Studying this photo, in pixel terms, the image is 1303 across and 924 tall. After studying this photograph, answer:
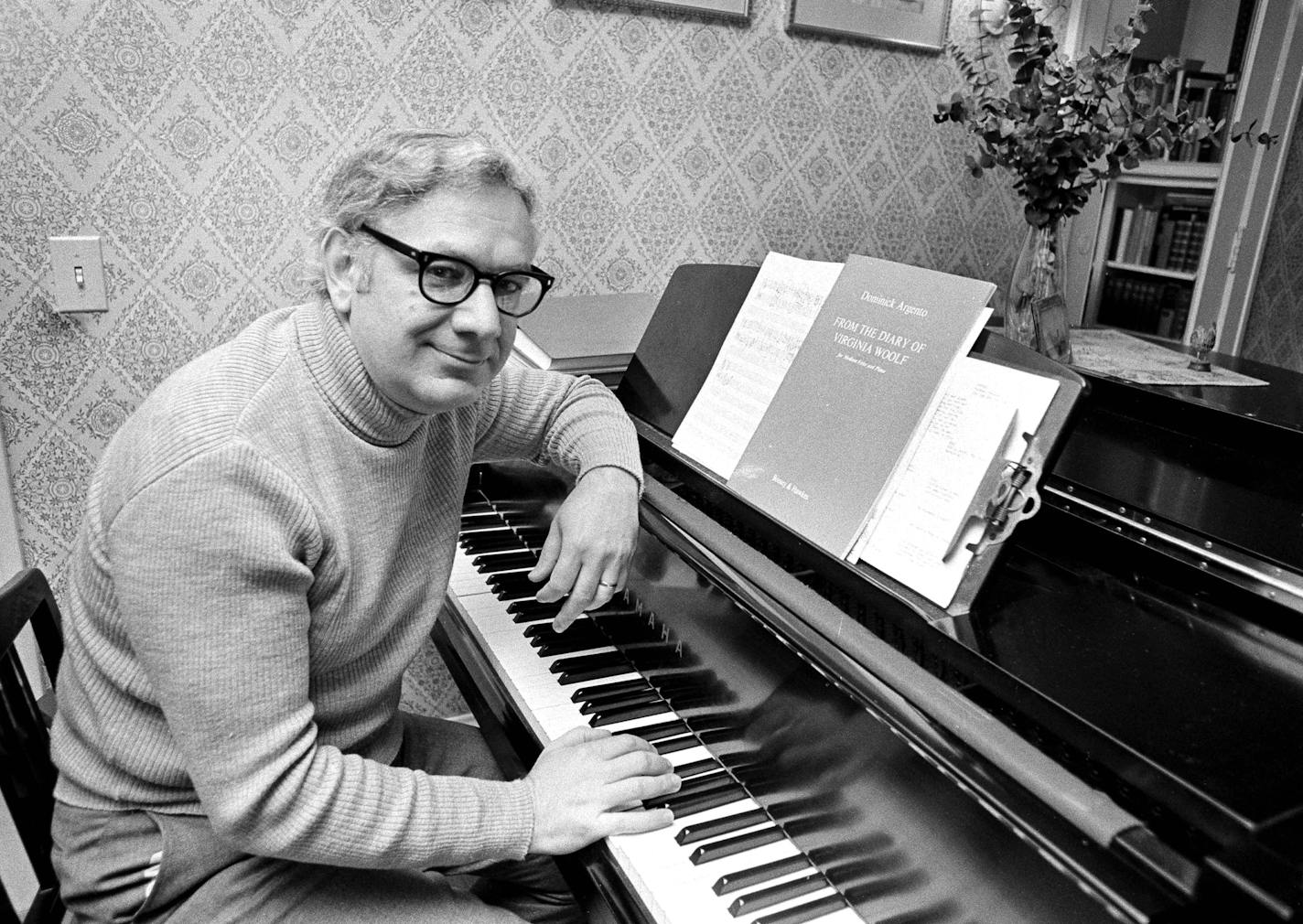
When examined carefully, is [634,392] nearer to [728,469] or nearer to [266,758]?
[728,469]

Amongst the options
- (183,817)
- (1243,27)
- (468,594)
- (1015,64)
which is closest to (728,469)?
(468,594)

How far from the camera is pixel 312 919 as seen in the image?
1.02 meters

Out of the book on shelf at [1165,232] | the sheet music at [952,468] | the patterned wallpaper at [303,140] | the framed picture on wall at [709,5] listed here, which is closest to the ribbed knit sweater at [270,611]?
the sheet music at [952,468]

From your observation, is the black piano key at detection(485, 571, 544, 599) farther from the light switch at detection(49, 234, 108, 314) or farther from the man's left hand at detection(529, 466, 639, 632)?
the light switch at detection(49, 234, 108, 314)

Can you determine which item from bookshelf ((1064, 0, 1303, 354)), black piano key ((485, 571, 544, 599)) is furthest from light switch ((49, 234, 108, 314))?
bookshelf ((1064, 0, 1303, 354))

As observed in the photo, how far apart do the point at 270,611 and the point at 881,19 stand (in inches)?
83.6

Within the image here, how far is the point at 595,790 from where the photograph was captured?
3.20ft

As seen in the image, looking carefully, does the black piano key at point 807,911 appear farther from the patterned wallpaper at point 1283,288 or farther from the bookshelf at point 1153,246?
the patterned wallpaper at point 1283,288

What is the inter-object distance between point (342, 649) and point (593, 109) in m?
1.47

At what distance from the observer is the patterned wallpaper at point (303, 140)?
1.71 m

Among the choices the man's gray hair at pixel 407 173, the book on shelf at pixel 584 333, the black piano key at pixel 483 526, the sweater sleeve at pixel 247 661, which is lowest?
the black piano key at pixel 483 526

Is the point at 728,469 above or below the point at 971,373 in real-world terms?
below

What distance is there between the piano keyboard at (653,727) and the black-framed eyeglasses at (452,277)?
1.60ft

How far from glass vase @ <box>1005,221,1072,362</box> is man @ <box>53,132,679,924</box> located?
1114mm
